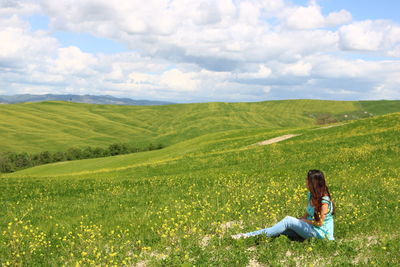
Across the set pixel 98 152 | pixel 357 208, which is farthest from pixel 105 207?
pixel 98 152

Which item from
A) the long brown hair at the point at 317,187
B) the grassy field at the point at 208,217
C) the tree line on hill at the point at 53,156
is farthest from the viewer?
the tree line on hill at the point at 53,156

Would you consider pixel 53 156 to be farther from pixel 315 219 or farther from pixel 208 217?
pixel 315 219

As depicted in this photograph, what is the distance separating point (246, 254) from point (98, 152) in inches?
5008

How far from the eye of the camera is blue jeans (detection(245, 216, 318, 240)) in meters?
9.72

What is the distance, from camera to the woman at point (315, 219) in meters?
9.50

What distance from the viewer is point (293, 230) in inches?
394

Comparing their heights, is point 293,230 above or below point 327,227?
below

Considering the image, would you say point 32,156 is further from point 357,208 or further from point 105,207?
point 357,208

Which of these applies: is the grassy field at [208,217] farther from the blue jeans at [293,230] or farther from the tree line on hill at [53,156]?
the tree line on hill at [53,156]

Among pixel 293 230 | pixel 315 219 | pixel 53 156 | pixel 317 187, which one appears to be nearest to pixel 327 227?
pixel 315 219

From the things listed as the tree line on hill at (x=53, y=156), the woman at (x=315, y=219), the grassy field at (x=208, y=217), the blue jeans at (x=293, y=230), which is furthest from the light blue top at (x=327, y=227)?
the tree line on hill at (x=53, y=156)

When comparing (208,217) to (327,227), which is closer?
(327,227)

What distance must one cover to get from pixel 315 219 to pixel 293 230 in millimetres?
702

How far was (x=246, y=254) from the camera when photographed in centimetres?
894
